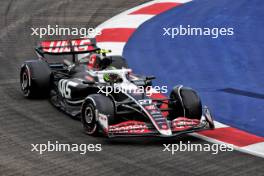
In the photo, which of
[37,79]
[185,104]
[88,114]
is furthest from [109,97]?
[37,79]

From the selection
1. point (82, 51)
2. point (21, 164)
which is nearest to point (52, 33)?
point (82, 51)

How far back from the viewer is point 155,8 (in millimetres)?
19250

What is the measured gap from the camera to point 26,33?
17406 mm

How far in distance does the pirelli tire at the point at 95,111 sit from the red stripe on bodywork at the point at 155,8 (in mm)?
8405

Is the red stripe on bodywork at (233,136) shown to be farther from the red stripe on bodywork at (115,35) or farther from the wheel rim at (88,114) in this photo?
the red stripe on bodywork at (115,35)

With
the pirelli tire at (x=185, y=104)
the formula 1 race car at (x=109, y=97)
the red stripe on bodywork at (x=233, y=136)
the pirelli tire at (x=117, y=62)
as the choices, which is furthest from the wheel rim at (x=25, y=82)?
the red stripe on bodywork at (x=233, y=136)

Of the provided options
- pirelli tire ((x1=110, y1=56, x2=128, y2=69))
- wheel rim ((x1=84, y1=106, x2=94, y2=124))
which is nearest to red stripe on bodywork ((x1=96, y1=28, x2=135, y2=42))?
pirelli tire ((x1=110, y1=56, x2=128, y2=69))

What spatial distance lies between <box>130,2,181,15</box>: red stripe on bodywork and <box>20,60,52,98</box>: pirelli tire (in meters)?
6.49

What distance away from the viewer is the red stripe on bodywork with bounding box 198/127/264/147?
10.4 m

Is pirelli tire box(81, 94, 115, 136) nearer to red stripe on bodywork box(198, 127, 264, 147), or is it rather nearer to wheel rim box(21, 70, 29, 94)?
red stripe on bodywork box(198, 127, 264, 147)

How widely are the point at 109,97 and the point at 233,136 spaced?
2.09 meters

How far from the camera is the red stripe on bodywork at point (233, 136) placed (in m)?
10.4

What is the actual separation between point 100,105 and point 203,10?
8.86 meters

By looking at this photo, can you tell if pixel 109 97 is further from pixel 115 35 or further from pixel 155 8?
pixel 155 8
